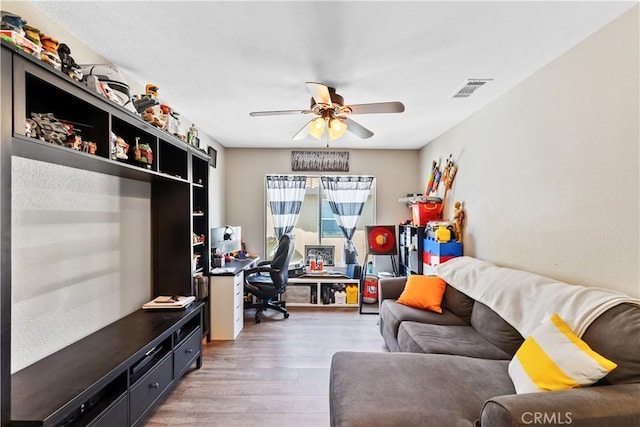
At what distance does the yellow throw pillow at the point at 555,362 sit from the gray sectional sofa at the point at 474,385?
0.20 feet

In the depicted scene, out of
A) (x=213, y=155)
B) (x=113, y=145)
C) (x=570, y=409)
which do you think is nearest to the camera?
(x=570, y=409)

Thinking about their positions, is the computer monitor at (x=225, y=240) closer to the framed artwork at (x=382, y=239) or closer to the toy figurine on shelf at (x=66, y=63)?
the framed artwork at (x=382, y=239)

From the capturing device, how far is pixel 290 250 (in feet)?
12.1

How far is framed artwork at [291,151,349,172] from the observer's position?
4.70 m

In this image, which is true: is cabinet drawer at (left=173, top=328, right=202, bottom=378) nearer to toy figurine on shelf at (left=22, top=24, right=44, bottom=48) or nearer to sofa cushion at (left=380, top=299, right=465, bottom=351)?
sofa cushion at (left=380, top=299, right=465, bottom=351)

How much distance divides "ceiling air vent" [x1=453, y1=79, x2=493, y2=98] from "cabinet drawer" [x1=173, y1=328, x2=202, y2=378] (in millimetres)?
3084

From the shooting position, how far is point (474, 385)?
1512mm

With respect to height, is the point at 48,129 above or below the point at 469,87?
below

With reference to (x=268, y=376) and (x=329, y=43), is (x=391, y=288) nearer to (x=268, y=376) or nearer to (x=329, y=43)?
(x=268, y=376)

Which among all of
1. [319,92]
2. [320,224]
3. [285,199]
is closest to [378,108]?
[319,92]

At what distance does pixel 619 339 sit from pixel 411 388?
957mm

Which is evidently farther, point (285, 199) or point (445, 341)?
point (285, 199)

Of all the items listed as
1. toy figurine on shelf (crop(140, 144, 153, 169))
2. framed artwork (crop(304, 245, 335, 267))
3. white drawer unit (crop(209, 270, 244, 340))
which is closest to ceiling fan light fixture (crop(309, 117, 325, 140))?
toy figurine on shelf (crop(140, 144, 153, 169))

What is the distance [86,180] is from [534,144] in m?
3.16
